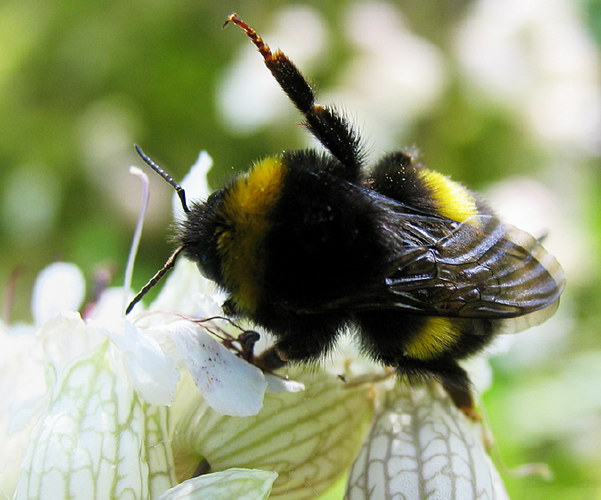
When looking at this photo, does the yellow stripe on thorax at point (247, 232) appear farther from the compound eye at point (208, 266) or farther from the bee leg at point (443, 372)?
the bee leg at point (443, 372)

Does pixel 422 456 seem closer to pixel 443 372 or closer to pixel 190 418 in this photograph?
pixel 443 372

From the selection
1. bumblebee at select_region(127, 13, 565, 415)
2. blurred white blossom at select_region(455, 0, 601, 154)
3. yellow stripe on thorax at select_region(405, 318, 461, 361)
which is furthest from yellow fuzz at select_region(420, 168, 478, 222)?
blurred white blossom at select_region(455, 0, 601, 154)

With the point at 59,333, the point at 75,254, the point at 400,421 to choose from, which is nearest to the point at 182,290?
the point at 59,333

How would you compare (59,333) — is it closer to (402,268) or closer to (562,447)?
(402,268)

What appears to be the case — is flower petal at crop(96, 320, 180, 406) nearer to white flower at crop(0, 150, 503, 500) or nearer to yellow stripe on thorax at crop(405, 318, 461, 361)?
white flower at crop(0, 150, 503, 500)

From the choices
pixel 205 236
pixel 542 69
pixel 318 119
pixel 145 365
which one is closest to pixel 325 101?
pixel 542 69
